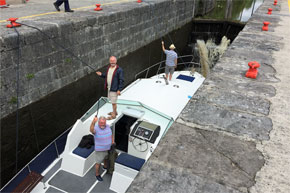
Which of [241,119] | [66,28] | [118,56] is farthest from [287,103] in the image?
[118,56]

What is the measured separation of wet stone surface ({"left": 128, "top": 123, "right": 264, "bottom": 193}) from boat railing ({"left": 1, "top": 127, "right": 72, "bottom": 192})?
3.85 metres

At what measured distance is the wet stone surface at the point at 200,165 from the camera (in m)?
1.55

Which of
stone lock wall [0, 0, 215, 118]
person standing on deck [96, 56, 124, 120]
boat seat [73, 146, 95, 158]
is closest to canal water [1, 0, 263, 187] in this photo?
stone lock wall [0, 0, 215, 118]

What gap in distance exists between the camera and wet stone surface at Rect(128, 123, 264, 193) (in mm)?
1546

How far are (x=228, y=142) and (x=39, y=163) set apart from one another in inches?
173

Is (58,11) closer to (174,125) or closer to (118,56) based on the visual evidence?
(118,56)

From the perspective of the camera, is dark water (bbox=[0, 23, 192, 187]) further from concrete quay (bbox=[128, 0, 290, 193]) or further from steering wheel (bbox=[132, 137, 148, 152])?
concrete quay (bbox=[128, 0, 290, 193])

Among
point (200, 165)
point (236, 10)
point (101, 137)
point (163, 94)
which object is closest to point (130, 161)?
point (101, 137)

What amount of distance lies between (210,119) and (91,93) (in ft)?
19.8

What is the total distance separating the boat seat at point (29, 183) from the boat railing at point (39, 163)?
5.8 inches

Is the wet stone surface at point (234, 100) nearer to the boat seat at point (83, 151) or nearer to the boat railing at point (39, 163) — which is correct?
the boat seat at point (83, 151)

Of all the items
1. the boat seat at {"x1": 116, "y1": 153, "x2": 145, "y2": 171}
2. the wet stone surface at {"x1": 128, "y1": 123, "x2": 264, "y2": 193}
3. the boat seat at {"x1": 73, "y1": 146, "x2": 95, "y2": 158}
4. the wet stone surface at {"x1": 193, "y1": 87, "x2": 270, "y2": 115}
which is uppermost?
the wet stone surface at {"x1": 193, "y1": 87, "x2": 270, "y2": 115}

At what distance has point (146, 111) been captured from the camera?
5.41 m

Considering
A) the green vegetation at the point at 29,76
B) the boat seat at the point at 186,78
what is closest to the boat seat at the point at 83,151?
the green vegetation at the point at 29,76
